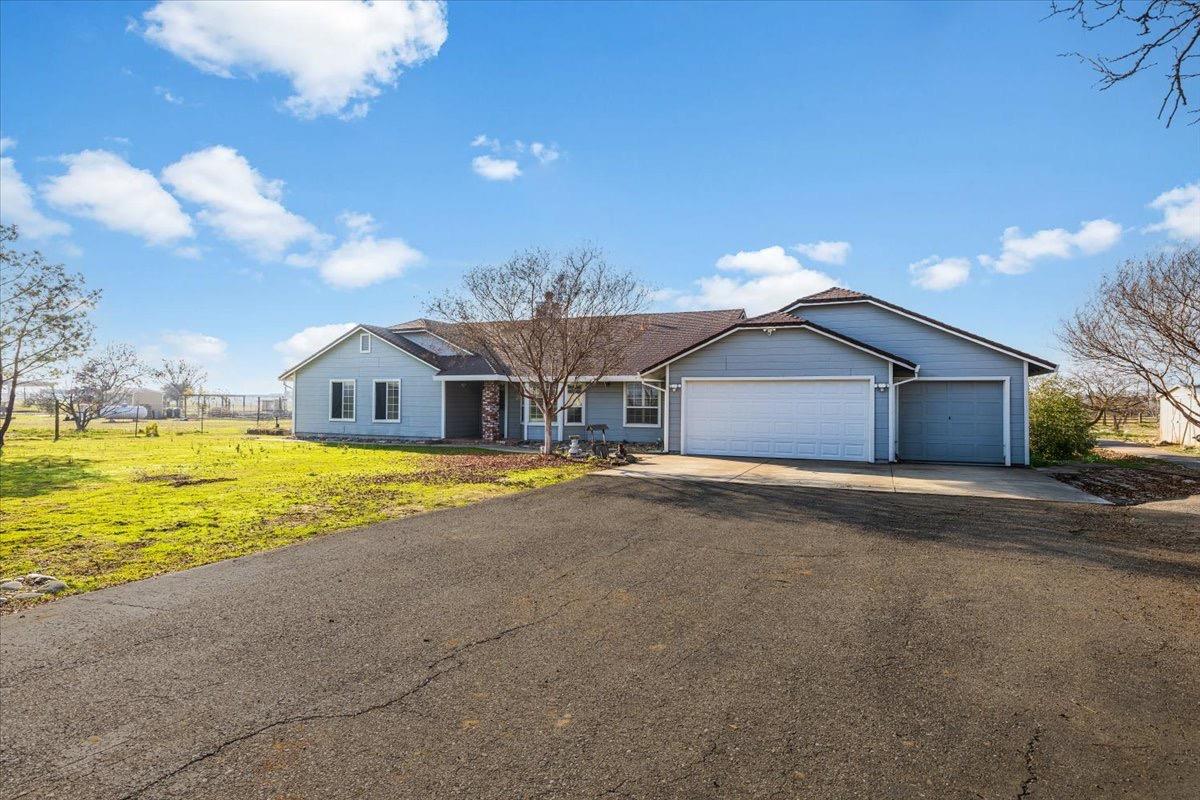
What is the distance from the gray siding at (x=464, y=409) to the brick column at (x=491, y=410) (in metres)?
1.01

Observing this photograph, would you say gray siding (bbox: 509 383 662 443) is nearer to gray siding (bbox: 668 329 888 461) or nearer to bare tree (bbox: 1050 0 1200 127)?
gray siding (bbox: 668 329 888 461)

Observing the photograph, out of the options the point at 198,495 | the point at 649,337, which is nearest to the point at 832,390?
the point at 649,337

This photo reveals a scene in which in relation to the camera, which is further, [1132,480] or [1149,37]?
[1132,480]

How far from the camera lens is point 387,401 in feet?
80.9

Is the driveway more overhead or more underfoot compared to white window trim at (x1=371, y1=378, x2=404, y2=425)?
more underfoot

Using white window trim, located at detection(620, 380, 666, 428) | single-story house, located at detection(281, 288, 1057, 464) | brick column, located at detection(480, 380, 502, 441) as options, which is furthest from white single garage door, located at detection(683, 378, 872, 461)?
brick column, located at detection(480, 380, 502, 441)

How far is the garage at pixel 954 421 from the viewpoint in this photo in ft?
56.8

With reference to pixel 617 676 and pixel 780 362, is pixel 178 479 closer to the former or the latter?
pixel 617 676

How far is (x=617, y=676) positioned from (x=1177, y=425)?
1457 inches

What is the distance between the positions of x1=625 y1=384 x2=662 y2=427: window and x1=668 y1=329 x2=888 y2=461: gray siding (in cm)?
254

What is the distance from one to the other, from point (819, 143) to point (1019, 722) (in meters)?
13.6

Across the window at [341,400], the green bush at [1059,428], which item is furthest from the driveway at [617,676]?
the window at [341,400]

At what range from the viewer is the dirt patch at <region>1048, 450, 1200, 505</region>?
37.3 ft

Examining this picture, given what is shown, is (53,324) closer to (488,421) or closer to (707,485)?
(488,421)
